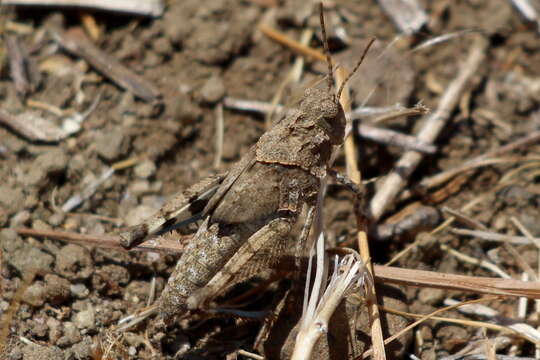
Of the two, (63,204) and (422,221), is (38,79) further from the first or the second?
(422,221)

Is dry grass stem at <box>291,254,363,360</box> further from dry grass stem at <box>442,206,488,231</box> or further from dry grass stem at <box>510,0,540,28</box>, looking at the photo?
dry grass stem at <box>510,0,540,28</box>

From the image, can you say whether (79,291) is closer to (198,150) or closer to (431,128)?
(198,150)

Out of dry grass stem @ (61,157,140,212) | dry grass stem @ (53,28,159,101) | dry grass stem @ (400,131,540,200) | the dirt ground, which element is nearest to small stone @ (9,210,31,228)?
the dirt ground

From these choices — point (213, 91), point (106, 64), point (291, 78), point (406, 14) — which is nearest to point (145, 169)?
point (213, 91)

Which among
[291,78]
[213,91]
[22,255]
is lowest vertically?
[22,255]

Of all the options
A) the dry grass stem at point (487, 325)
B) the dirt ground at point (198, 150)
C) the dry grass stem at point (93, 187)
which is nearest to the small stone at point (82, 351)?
the dirt ground at point (198, 150)

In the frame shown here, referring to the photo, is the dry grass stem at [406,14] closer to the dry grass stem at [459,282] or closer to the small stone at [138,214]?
the dry grass stem at [459,282]

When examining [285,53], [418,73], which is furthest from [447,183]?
[285,53]
